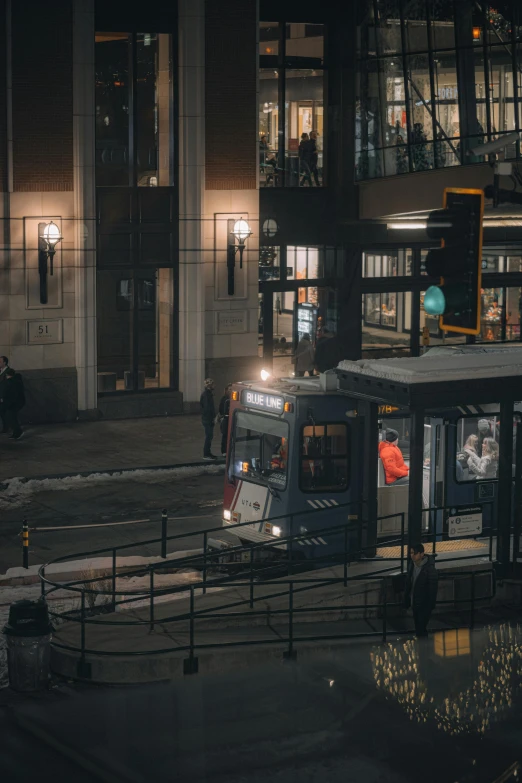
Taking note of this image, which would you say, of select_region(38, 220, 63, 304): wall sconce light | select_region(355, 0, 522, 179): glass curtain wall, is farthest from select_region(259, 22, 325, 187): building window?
select_region(38, 220, 63, 304): wall sconce light

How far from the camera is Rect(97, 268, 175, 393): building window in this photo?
33.8m

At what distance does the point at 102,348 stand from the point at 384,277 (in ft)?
28.5

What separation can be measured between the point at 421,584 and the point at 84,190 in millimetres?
17888

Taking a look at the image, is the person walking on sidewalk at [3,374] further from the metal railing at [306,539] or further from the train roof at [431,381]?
the train roof at [431,381]

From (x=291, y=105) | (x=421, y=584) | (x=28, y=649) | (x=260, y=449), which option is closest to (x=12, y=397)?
(x=260, y=449)

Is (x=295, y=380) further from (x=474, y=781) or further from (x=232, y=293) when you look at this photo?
(x=232, y=293)

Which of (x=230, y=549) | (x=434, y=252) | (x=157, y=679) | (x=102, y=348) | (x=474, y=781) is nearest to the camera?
(x=434, y=252)

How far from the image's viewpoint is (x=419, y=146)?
119ft

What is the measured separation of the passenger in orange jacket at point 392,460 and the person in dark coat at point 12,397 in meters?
12.7

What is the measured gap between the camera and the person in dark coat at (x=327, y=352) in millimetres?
34500

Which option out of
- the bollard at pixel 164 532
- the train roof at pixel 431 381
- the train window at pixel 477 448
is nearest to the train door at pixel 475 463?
the train window at pixel 477 448

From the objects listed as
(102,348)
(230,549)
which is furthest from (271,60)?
(230,549)

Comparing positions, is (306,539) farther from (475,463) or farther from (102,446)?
(102,446)

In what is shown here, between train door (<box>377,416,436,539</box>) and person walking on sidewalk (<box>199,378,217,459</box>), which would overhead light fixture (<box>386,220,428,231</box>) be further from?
train door (<box>377,416,436,539</box>)
